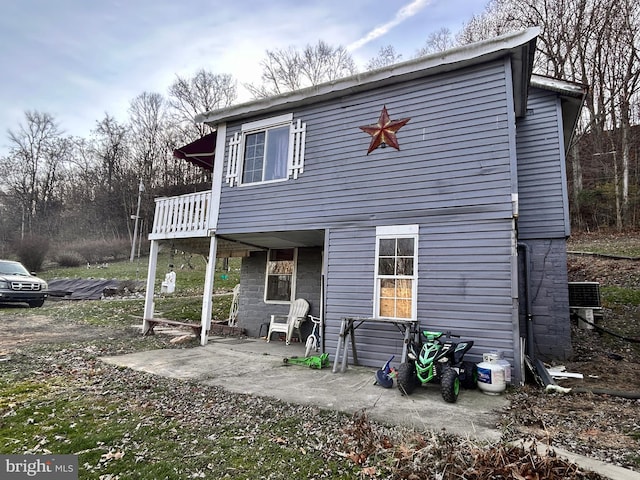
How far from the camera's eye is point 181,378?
4.94m

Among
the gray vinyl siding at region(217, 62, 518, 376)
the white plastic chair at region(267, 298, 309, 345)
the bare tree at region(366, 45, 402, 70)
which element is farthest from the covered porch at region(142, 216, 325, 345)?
the bare tree at region(366, 45, 402, 70)

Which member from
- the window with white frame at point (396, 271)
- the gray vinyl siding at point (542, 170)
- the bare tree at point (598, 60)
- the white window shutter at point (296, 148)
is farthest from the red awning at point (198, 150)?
the bare tree at point (598, 60)

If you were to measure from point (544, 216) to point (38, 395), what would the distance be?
8.42m

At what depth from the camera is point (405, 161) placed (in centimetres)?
599

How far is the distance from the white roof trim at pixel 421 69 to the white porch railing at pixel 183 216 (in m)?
2.22

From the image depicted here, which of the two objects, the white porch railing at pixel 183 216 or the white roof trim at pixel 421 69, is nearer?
the white roof trim at pixel 421 69

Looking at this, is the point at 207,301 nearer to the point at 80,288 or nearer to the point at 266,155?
the point at 266,155

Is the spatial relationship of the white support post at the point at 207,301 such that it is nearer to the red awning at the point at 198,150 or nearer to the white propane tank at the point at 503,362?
the red awning at the point at 198,150

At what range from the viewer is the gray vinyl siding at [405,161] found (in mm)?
5410

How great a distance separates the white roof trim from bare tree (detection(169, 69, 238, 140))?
2155 cm

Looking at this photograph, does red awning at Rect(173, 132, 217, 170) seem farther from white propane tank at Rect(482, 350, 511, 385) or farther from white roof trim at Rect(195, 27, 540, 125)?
white propane tank at Rect(482, 350, 511, 385)

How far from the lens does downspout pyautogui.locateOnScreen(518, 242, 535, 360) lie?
619cm

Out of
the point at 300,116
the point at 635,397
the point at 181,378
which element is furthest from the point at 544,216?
the point at 181,378

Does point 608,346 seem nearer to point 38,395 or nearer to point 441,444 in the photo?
point 441,444
